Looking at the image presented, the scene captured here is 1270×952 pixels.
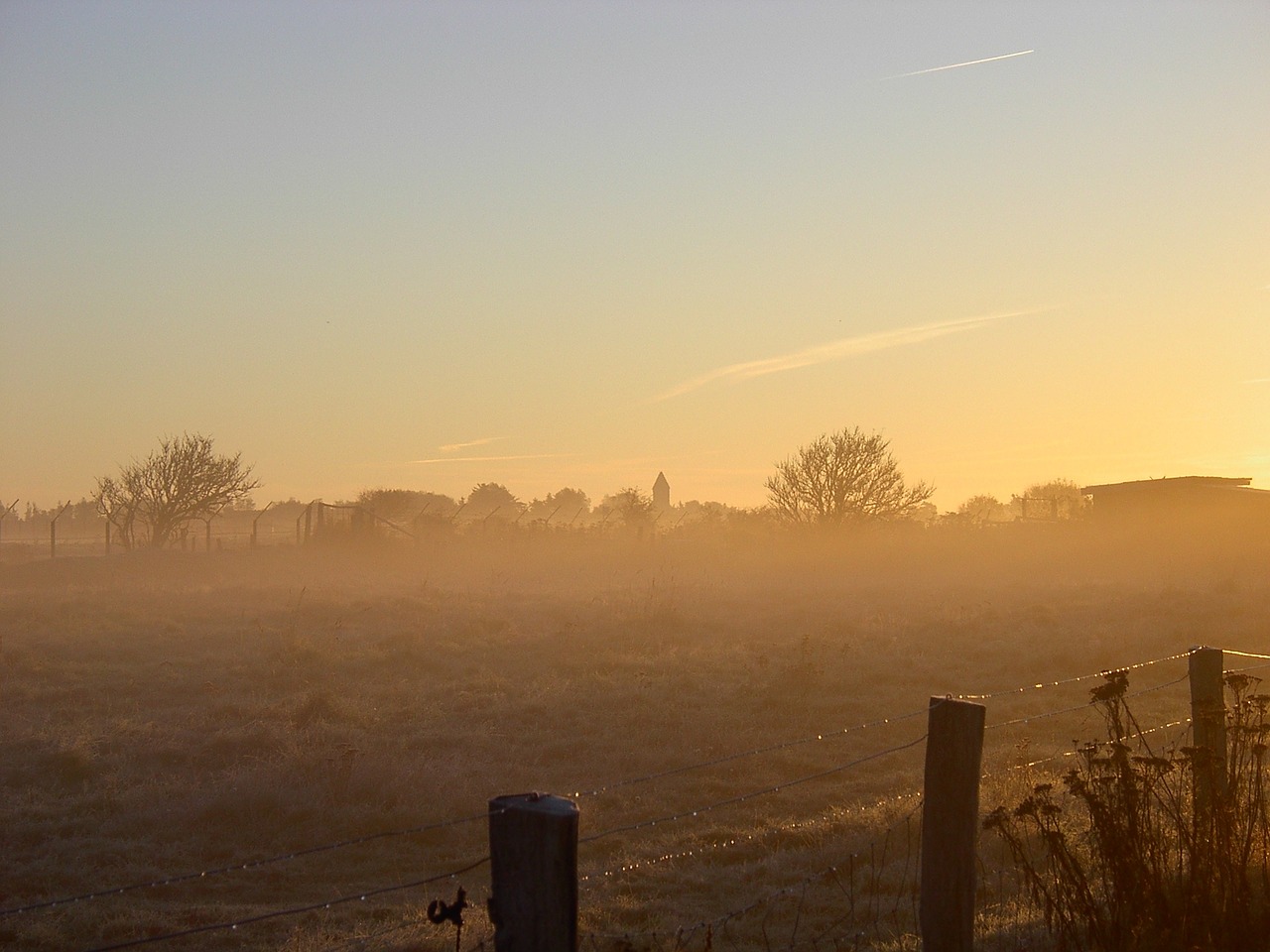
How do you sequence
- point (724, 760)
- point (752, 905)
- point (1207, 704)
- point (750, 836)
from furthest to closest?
point (750, 836)
point (724, 760)
point (752, 905)
point (1207, 704)

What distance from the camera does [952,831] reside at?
431cm

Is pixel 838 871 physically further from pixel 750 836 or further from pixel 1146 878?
pixel 1146 878

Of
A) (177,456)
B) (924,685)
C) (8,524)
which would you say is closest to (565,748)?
(924,685)

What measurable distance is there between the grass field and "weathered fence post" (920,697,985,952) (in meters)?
1.20

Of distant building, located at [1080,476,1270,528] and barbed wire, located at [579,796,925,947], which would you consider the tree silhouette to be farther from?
barbed wire, located at [579,796,925,947]

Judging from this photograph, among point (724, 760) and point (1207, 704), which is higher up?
point (1207, 704)

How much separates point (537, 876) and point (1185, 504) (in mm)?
42297

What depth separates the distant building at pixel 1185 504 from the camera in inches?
1521

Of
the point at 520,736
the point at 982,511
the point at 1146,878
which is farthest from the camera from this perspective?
the point at 982,511

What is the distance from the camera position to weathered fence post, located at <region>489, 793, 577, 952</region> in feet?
10.1

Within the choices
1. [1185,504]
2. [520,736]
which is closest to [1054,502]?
[1185,504]

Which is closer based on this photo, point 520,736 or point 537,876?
point 537,876

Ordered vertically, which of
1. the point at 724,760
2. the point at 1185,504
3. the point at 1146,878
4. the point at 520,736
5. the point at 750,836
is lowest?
the point at 750,836

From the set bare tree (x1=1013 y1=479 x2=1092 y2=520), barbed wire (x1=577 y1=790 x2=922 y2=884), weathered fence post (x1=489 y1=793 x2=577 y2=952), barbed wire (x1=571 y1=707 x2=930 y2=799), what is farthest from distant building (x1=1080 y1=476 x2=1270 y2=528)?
weathered fence post (x1=489 y1=793 x2=577 y2=952)
